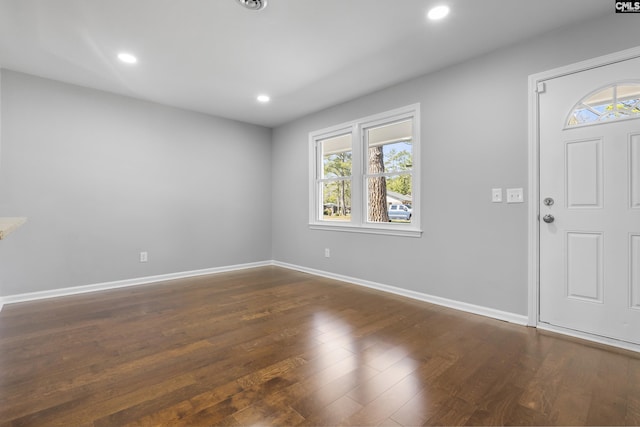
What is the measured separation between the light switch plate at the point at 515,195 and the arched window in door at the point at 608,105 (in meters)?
0.62

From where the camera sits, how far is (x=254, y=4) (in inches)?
85.8

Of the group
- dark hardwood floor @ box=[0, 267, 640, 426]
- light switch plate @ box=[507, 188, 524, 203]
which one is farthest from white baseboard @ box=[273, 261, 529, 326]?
light switch plate @ box=[507, 188, 524, 203]

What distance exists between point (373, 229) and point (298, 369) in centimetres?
228

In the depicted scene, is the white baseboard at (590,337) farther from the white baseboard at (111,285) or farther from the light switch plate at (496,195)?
the white baseboard at (111,285)

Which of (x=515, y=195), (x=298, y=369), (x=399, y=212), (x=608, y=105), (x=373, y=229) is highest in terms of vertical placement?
(x=608, y=105)

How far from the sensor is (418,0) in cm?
215

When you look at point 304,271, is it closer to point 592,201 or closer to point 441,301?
→ point 441,301

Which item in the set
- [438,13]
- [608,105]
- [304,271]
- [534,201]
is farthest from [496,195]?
[304,271]

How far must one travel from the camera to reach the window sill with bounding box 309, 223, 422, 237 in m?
3.46

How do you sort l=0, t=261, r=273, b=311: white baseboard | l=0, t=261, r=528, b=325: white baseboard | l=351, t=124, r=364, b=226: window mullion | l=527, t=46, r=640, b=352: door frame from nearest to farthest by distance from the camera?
l=527, t=46, r=640, b=352: door frame
l=0, t=261, r=528, b=325: white baseboard
l=0, t=261, r=273, b=311: white baseboard
l=351, t=124, r=364, b=226: window mullion

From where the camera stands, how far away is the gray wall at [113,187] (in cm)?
330

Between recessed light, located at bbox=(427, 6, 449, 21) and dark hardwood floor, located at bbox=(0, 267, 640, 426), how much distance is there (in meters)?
2.49

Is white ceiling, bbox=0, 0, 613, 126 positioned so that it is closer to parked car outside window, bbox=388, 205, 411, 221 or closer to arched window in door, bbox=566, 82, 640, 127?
arched window in door, bbox=566, 82, 640, 127

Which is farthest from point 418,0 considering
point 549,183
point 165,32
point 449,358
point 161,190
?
point 161,190
